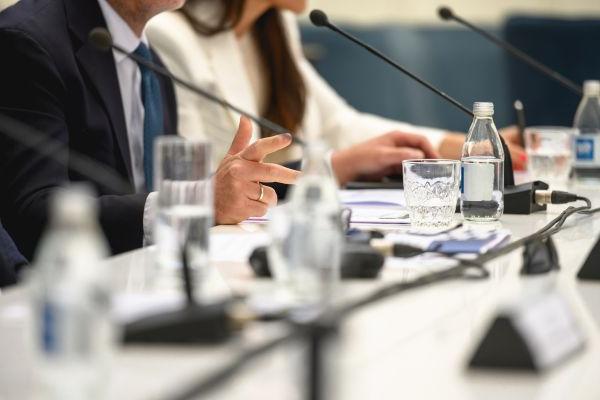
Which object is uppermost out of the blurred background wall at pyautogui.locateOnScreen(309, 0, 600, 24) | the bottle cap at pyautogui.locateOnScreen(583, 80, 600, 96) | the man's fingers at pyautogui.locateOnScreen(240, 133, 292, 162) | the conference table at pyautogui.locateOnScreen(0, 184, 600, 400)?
the blurred background wall at pyautogui.locateOnScreen(309, 0, 600, 24)

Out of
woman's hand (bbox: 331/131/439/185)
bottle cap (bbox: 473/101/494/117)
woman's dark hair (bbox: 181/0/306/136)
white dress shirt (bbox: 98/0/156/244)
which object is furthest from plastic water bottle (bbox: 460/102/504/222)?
woman's dark hair (bbox: 181/0/306/136)

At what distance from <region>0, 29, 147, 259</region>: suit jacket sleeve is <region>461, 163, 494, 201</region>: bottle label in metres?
0.47

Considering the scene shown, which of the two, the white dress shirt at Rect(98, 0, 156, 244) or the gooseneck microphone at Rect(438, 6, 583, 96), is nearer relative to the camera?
the white dress shirt at Rect(98, 0, 156, 244)

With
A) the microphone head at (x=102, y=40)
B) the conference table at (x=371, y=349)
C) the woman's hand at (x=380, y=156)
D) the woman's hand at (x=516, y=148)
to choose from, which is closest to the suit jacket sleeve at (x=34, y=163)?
the microphone head at (x=102, y=40)

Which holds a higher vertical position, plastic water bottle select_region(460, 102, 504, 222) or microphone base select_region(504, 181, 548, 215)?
plastic water bottle select_region(460, 102, 504, 222)

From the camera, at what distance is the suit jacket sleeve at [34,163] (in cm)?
156

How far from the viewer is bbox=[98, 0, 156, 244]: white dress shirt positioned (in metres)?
1.86

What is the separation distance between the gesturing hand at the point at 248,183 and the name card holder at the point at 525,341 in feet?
2.46

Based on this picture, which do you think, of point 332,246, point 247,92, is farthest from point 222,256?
point 247,92

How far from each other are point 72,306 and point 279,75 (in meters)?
2.11

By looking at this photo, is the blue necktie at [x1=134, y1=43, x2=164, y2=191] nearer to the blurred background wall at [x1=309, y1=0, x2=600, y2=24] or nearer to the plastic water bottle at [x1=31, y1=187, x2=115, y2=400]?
the plastic water bottle at [x1=31, y1=187, x2=115, y2=400]

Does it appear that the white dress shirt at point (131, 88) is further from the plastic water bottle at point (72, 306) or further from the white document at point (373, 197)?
the plastic water bottle at point (72, 306)

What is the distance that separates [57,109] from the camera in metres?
1.67

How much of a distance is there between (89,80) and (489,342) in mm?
1162
